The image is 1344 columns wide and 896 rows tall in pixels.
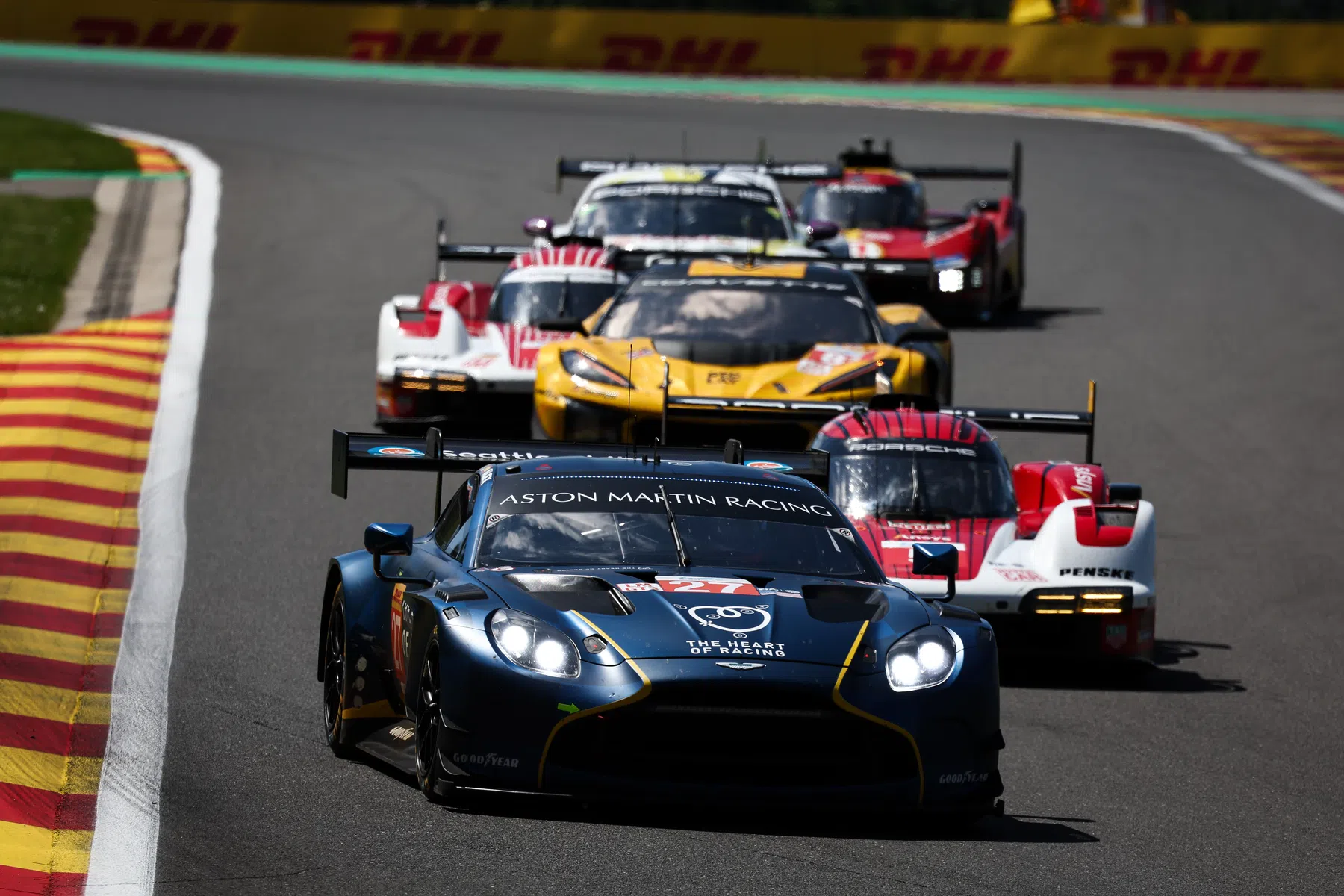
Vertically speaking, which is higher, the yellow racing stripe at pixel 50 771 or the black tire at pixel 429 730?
the black tire at pixel 429 730

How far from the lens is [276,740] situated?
868 cm

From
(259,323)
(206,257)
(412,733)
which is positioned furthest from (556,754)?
(206,257)

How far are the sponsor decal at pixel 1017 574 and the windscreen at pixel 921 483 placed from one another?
0.72 metres

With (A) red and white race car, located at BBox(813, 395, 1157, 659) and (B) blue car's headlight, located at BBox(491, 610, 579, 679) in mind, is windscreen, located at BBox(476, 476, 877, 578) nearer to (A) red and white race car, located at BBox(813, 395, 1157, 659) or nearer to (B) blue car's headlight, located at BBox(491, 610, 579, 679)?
(B) blue car's headlight, located at BBox(491, 610, 579, 679)

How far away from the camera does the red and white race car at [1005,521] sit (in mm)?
10875

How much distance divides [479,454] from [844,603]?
Answer: 2.50 meters

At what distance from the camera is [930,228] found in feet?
76.3

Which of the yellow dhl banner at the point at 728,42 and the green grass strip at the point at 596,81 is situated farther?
the yellow dhl banner at the point at 728,42

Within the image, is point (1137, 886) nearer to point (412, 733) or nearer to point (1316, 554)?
point (412, 733)

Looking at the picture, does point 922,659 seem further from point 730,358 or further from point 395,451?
point 730,358

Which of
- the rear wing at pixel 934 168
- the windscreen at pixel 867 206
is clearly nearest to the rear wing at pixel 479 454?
the windscreen at pixel 867 206

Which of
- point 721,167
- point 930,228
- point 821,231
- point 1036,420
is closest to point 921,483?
point 1036,420

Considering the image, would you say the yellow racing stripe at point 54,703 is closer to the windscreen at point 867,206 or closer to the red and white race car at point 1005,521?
the red and white race car at point 1005,521

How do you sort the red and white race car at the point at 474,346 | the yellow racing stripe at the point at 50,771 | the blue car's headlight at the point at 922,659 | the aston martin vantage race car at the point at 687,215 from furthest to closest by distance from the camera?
the aston martin vantage race car at the point at 687,215 → the red and white race car at the point at 474,346 → the yellow racing stripe at the point at 50,771 → the blue car's headlight at the point at 922,659
